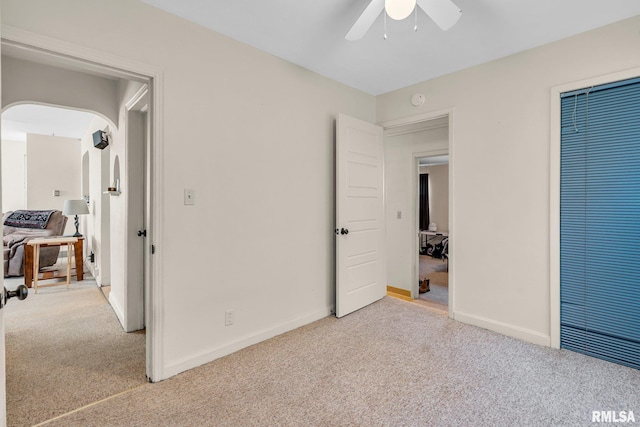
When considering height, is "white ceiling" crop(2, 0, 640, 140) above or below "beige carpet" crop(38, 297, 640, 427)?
above

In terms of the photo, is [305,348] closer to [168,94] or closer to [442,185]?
[168,94]

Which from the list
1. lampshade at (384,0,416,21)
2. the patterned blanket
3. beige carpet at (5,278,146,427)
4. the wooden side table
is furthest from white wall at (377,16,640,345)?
the patterned blanket

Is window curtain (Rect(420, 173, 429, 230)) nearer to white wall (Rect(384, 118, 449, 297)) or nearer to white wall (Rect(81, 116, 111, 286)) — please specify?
white wall (Rect(384, 118, 449, 297))

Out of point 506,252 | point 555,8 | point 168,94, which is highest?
point 555,8

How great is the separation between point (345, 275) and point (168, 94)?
2.22m

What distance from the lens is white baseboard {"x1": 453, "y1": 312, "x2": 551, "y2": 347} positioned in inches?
101

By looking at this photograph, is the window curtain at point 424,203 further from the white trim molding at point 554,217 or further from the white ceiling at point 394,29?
the white trim molding at point 554,217

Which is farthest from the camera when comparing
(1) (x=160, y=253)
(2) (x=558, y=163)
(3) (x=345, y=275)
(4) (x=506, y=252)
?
(3) (x=345, y=275)

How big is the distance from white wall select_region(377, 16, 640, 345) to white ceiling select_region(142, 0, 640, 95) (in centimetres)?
16

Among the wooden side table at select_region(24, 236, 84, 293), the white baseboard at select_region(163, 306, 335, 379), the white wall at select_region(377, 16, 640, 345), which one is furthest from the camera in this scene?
the wooden side table at select_region(24, 236, 84, 293)

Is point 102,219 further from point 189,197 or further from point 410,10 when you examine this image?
point 410,10

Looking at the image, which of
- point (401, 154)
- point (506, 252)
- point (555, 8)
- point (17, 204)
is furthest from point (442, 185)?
point (17, 204)

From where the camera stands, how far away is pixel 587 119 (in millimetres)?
2365

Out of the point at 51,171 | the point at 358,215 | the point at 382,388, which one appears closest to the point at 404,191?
the point at 358,215
